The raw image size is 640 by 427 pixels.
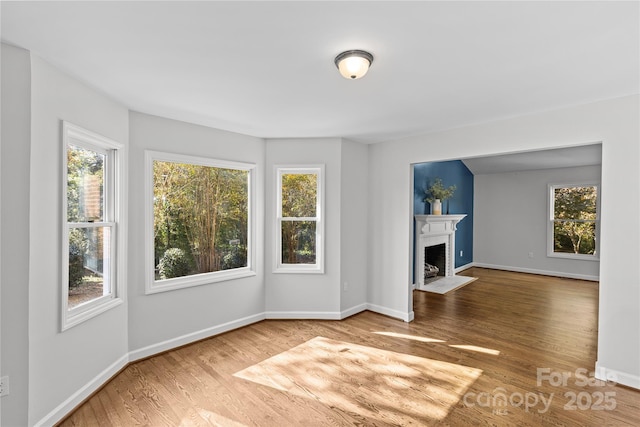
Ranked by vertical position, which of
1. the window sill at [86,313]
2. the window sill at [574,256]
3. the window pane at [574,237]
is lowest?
the window sill at [574,256]

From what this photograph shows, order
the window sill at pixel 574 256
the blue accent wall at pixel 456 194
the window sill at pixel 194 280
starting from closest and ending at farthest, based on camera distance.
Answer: the window sill at pixel 194 280, the blue accent wall at pixel 456 194, the window sill at pixel 574 256

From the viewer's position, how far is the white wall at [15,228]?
1840 millimetres

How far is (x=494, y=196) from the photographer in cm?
788

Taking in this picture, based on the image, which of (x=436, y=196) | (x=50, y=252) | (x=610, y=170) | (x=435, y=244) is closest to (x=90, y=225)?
(x=50, y=252)

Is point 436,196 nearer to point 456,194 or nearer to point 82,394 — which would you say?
point 456,194

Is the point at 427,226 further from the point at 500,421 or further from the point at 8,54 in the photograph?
the point at 8,54

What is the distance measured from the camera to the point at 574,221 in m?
6.84

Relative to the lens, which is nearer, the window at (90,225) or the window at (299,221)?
the window at (90,225)

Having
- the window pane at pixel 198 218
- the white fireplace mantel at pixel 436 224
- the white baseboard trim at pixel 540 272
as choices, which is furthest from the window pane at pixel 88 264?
the white baseboard trim at pixel 540 272

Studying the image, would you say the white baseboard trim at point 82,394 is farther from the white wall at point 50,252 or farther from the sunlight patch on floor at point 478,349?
the sunlight patch on floor at point 478,349

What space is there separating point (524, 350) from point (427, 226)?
3.03 metres

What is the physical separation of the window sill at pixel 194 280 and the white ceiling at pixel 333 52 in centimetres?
177

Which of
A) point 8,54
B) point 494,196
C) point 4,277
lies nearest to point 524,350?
point 4,277

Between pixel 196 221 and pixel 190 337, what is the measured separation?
131 cm
